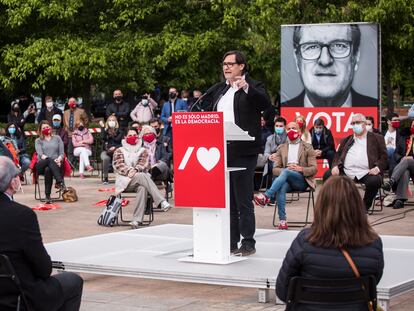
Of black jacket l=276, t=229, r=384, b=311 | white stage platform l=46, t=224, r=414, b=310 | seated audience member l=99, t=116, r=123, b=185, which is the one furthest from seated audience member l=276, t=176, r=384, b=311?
seated audience member l=99, t=116, r=123, b=185

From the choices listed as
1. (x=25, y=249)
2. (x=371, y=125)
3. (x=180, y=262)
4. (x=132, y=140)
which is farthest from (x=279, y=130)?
(x=25, y=249)

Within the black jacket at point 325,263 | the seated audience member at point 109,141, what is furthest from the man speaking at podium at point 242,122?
the seated audience member at point 109,141

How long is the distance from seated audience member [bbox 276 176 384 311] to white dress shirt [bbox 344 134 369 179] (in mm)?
9271

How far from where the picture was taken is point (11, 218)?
637cm

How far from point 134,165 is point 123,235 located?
3.11m

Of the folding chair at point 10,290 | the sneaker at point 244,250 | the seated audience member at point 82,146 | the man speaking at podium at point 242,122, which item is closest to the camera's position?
the folding chair at point 10,290

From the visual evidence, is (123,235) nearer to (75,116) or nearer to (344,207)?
(344,207)

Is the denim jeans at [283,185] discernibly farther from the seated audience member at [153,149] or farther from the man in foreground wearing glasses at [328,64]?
the man in foreground wearing glasses at [328,64]

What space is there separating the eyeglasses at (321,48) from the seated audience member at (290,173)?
663cm

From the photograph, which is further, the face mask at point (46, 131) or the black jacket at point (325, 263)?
the face mask at point (46, 131)

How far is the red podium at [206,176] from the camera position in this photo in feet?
31.1

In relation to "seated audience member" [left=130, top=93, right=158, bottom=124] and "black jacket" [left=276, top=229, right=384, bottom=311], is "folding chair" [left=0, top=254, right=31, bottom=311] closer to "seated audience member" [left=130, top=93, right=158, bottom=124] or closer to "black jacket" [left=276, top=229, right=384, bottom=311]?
"black jacket" [left=276, top=229, right=384, bottom=311]

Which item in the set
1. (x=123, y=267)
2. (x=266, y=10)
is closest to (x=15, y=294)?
(x=123, y=267)

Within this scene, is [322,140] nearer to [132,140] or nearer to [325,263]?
[132,140]
